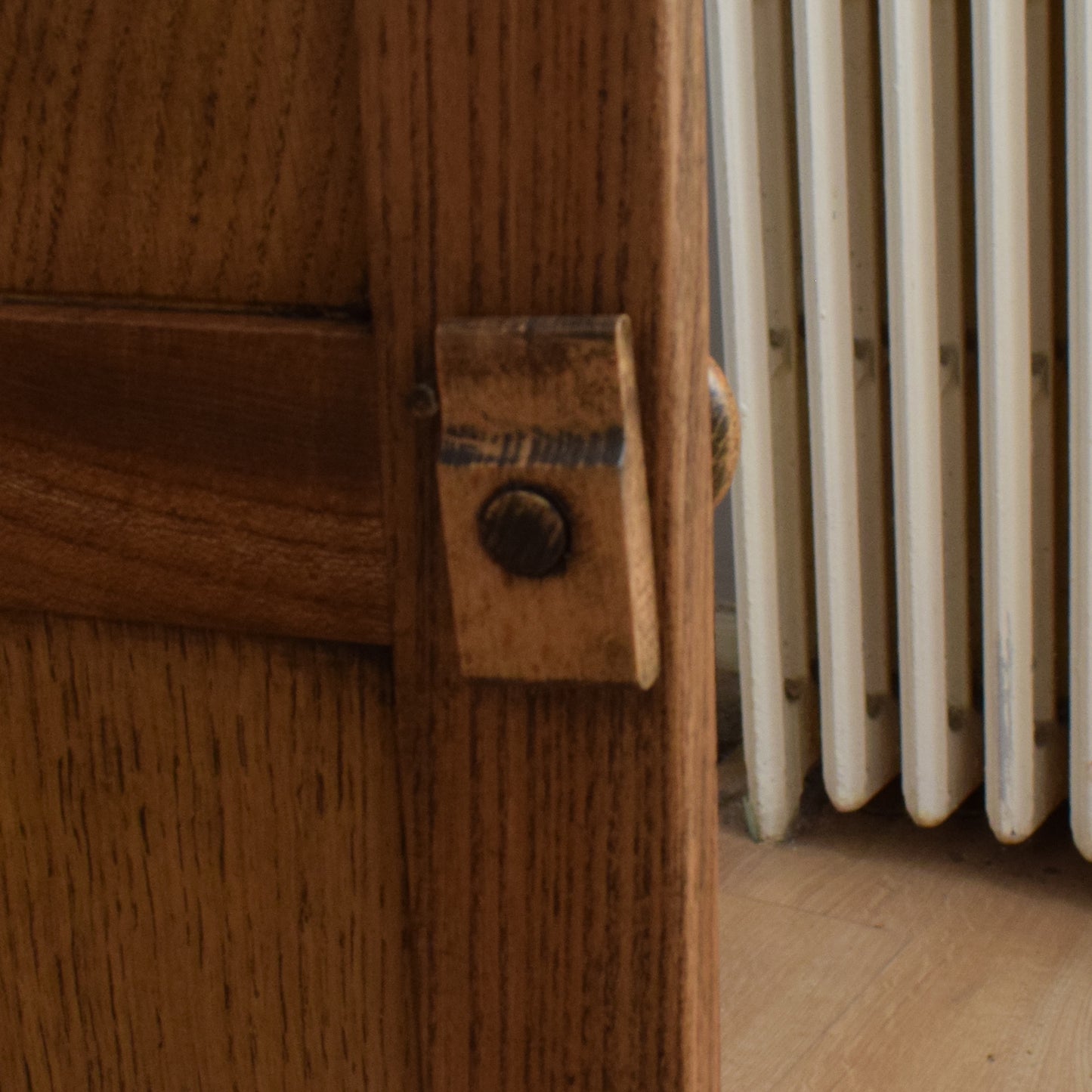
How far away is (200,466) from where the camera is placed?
0.29 metres

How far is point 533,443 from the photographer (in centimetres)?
26

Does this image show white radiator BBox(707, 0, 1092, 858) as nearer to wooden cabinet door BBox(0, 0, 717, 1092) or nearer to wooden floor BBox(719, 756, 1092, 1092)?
wooden floor BBox(719, 756, 1092, 1092)

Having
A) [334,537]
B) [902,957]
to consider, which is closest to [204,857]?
[334,537]

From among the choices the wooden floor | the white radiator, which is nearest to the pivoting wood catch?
the wooden floor

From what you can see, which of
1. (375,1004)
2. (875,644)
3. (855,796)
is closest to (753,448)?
(875,644)

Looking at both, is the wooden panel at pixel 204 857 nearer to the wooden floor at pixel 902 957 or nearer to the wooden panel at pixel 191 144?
the wooden panel at pixel 191 144

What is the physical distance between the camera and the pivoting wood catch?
0.25 m

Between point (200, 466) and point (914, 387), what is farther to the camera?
point (914, 387)

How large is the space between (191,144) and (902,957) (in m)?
1.15

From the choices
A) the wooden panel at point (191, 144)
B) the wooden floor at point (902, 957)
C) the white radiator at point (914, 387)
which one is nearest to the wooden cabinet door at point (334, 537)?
the wooden panel at point (191, 144)

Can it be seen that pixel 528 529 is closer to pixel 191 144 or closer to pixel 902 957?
pixel 191 144

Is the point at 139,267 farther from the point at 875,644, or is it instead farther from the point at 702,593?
the point at 875,644

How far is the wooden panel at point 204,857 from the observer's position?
0.30 meters


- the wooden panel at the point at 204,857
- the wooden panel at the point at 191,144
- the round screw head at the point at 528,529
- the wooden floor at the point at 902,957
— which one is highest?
the wooden panel at the point at 191,144
